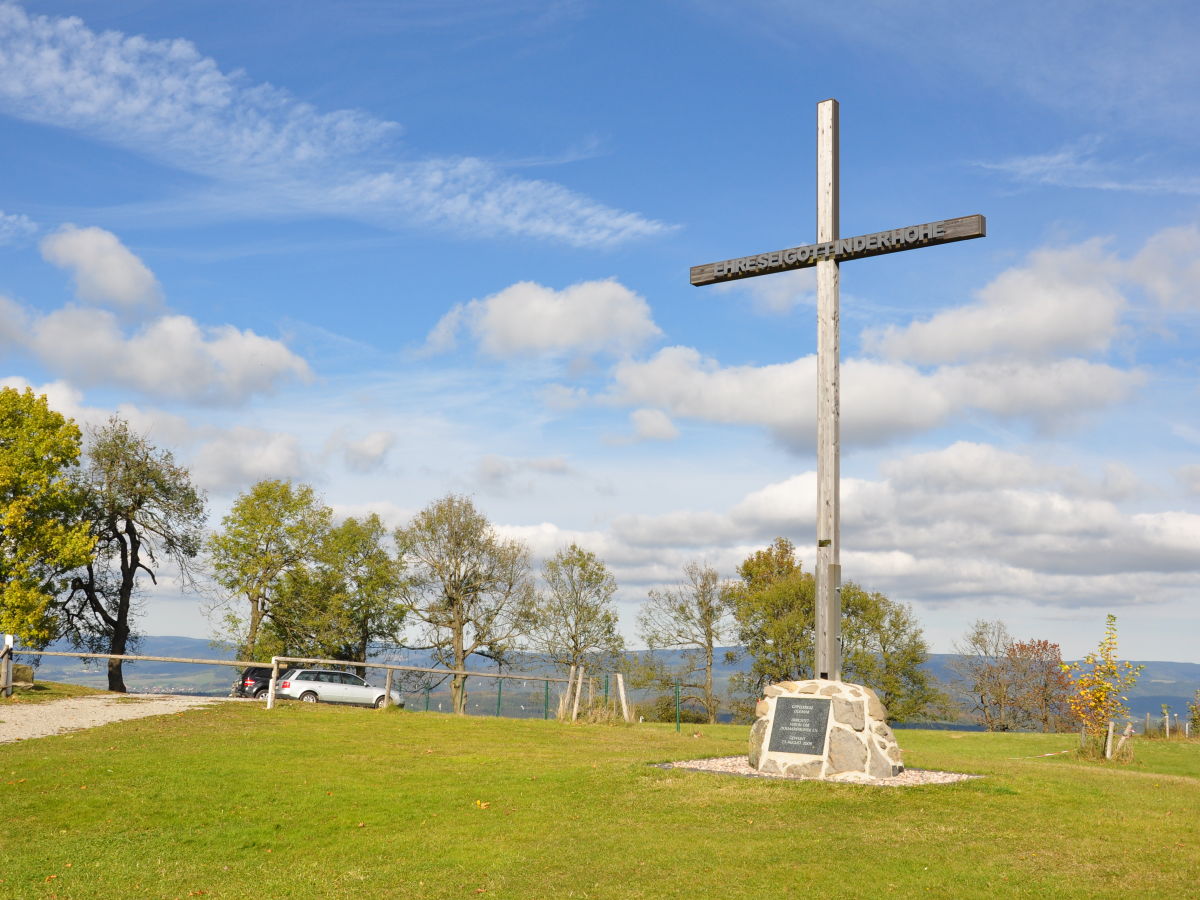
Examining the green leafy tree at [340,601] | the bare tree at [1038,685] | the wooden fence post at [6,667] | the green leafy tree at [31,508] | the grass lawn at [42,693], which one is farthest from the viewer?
the bare tree at [1038,685]

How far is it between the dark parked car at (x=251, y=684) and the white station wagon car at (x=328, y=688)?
38.7 inches

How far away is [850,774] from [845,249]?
24.6ft

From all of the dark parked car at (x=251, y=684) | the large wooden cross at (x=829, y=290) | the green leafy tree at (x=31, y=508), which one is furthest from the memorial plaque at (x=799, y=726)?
the green leafy tree at (x=31, y=508)

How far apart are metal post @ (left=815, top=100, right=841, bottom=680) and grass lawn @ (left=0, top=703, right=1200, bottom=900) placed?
2550 millimetres

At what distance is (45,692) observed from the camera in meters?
25.2

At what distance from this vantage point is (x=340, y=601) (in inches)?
1740

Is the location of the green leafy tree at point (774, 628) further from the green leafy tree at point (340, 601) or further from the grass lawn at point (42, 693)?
the grass lawn at point (42, 693)

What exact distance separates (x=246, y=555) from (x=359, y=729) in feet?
81.3

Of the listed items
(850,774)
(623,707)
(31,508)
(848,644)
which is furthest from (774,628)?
(850,774)

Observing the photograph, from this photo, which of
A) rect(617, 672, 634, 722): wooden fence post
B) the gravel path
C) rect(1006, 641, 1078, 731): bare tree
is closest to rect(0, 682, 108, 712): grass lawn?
the gravel path

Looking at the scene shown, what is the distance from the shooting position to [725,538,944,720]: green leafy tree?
162ft

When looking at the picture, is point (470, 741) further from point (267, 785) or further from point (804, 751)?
point (804, 751)

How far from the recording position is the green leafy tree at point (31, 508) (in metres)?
29.6

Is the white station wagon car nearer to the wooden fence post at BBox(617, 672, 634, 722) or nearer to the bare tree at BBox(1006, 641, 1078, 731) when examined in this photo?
the wooden fence post at BBox(617, 672, 634, 722)
